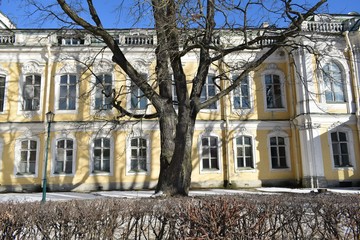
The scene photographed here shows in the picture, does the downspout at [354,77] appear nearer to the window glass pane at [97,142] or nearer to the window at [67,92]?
the window glass pane at [97,142]

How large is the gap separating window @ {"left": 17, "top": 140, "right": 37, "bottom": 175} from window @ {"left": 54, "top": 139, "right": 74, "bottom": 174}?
1.15 metres

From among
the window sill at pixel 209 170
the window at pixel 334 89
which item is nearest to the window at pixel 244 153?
the window sill at pixel 209 170

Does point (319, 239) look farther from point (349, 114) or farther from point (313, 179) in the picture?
point (349, 114)

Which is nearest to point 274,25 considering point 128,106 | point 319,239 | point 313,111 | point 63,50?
point 319,239

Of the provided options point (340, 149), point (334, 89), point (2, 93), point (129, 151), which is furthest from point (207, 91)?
point (2, 93)

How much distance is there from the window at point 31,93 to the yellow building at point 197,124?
5cm

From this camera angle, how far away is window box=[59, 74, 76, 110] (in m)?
19.0

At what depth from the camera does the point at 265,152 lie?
19.1m

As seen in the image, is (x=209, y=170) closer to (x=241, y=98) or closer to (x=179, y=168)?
(x=241, y=98)

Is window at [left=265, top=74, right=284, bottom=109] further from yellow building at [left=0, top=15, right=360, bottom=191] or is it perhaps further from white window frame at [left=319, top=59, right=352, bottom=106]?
white window frame at [left=319, top=59, right=352, bottom=106]

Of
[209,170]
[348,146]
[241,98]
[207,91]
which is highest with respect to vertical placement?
[207,91]

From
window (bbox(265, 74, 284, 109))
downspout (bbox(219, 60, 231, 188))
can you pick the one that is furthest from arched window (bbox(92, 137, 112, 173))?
window (bbox(265, 74, 284, 109))

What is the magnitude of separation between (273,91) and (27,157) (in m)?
13.8

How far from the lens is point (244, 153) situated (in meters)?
19.1
